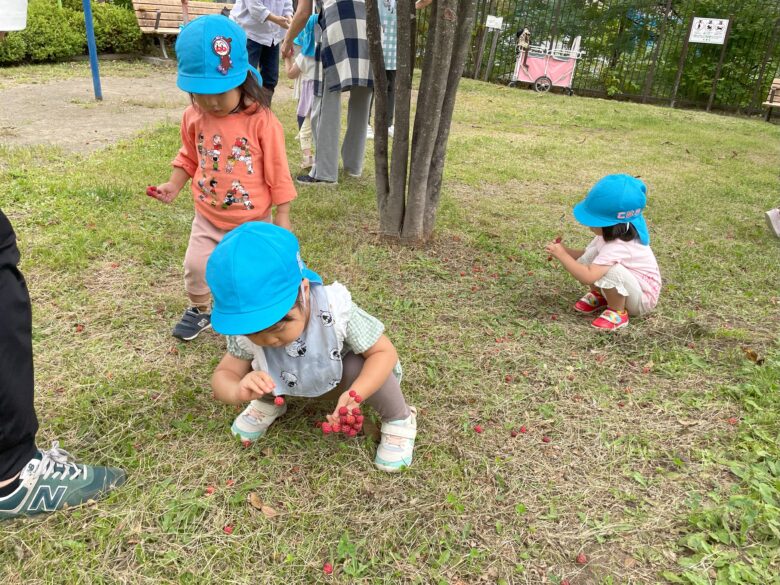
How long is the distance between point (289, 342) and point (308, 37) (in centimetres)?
398

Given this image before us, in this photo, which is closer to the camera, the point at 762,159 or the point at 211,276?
the point at 211,276

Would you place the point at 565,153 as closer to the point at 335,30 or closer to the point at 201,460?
the point at 335,30

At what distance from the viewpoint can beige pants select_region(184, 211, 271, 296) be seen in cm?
275

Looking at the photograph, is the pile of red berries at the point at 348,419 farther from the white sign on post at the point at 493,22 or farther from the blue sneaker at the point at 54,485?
the white sign on post at the point at 493,22

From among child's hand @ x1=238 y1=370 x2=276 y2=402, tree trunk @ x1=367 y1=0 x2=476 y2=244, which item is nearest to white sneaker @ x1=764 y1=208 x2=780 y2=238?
tree trunk @ x1=367 y1=0 x2=476 y2=244

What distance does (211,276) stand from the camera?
5.55 feet

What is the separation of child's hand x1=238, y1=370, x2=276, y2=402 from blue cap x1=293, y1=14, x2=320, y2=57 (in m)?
4.00

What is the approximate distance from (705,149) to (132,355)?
8.32 m

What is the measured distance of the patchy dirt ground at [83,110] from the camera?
6039 mm

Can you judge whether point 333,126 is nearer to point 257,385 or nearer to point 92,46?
point 257,385

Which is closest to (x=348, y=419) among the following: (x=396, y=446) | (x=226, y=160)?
(x=396, y=446)

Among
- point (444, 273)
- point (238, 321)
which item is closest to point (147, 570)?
point (238, 321)

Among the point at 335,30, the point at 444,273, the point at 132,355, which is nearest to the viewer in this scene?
the point at 132,355

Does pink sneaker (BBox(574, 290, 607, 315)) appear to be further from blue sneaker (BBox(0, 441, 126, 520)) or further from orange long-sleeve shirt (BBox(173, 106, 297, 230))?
blue sneaker (BBox(0, 441, 126, 520))
